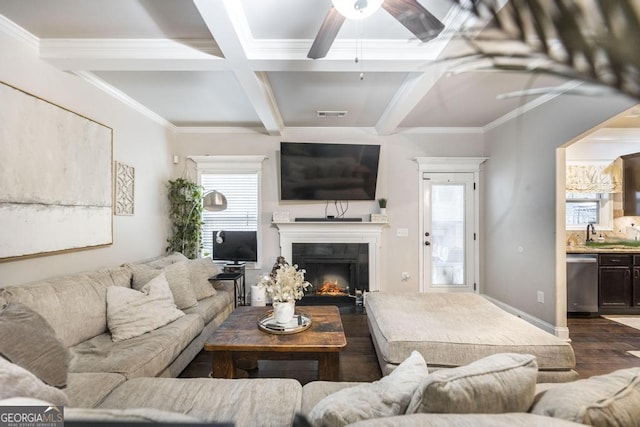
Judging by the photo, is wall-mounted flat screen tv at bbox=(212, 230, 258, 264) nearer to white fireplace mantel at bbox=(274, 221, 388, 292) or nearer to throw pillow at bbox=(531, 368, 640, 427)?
white fireplace mantel at bbox=(274, 221, 388, 292)

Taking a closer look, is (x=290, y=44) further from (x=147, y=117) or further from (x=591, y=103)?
(x=591, y=103)

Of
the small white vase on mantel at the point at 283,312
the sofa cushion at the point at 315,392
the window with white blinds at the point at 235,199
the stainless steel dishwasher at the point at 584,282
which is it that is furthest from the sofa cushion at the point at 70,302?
the stainless steel dishwasher at the point at 584,282

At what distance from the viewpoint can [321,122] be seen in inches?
175

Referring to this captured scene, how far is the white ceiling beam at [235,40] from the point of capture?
181cm

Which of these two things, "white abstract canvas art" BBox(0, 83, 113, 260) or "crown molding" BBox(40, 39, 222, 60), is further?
"crown molding" BBox(40, 39, 222, 60)

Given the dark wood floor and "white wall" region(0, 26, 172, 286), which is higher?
"white wall" region(0, 26, 172, 286)

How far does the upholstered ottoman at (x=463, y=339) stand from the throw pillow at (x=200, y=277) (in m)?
1.90

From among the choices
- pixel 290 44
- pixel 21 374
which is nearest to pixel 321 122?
pixel 290 44

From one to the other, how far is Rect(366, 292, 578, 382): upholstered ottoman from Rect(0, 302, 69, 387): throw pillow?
1930mm

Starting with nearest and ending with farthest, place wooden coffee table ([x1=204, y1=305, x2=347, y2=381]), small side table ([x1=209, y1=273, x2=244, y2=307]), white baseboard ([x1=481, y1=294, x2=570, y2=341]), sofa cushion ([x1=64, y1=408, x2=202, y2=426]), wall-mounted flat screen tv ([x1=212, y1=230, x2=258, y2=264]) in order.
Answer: sofa cushion ([x1=64, y1=408, x2=202, y2=426]), wooden coffee table ([x1=204, y1=305, x2=347, y2=381]), white baseboard ([x1=481, y1=294, x2=570, y2=341]), small side table ([x1=209, y1=273, x2=244, y2=307]), wall-mounted flat screen tv ([x1=212, y1=230, x2=258, y2=264])

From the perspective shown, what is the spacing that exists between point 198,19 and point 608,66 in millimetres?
2429

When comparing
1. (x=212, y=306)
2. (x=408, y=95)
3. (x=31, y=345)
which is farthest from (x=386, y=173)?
(x=31, y=345)

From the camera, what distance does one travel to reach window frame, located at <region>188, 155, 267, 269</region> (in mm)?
4625

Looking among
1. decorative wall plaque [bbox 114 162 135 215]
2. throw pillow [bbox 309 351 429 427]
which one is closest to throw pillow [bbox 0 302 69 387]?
throw pillow [bbox 309 351 429 427]
